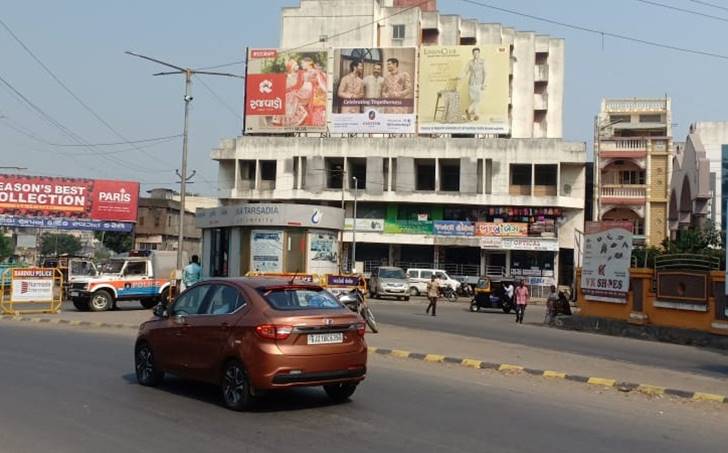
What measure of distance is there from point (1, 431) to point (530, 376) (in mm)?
8451

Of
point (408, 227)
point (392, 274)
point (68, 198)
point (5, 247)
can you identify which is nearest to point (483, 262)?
point (408, 227)

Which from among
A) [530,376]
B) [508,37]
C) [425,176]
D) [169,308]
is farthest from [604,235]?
[508,37]

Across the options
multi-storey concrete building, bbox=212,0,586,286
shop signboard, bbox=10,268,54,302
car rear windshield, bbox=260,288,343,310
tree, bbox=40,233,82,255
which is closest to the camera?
car rear windshield, bbox=260,288,343,310

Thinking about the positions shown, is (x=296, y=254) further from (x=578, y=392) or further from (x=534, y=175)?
(x=534, y=175)

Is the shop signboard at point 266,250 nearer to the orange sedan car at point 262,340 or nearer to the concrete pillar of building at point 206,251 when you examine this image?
the concrete pillar of building at point 206,251

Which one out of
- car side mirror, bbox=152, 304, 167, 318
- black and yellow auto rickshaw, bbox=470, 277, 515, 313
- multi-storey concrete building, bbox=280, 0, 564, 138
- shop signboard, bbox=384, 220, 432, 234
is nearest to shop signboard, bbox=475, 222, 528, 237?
shop signboard, bbox=384, 220, 432, 234

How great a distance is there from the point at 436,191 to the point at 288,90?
14657mm

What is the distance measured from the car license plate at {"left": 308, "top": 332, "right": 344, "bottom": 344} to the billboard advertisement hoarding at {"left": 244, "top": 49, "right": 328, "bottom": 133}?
51.9 meters

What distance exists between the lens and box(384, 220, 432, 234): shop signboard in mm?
60125

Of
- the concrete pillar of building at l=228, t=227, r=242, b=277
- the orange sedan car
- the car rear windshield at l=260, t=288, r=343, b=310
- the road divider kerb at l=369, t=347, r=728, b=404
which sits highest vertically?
the concrete pillar of building at l=228, t=227, r=242, b=277

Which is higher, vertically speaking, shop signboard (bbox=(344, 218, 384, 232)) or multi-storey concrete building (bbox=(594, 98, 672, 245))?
multi-storey concrete building (bbox=(594, 98, 672, 245))

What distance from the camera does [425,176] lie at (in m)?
65.2

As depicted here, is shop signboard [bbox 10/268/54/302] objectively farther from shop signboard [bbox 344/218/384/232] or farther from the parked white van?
shop signboard [bbox 344/218/384/232]

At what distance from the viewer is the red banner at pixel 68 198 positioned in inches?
1905
